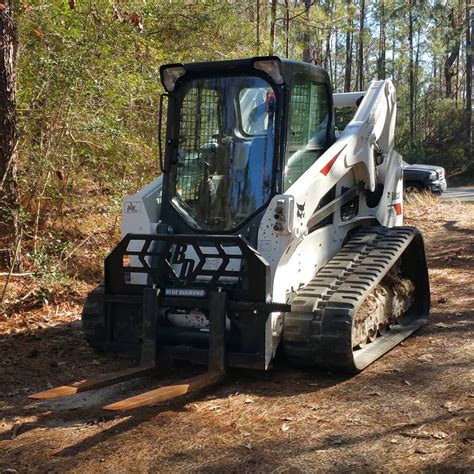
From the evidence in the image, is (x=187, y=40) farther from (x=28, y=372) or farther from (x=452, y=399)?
(x=452, y=399)

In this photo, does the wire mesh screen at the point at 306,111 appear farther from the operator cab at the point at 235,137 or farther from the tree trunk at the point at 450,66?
the tree trunk at the point at 450,66

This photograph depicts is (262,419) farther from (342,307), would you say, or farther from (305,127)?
(305,127)

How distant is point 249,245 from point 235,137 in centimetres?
115

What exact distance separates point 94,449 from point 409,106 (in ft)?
125

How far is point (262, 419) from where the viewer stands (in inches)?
181

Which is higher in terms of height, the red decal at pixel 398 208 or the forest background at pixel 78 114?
the forest background at pixel 78 114

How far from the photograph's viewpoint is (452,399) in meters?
4.78

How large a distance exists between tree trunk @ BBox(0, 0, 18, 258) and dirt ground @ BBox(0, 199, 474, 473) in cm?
209

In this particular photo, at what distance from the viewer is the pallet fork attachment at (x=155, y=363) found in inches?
183

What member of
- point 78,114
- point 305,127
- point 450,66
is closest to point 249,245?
point 305,127

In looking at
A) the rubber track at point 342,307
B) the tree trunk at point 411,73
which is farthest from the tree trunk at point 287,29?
the tree trunk at point 411,73

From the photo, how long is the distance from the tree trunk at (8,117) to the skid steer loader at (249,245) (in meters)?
2.54

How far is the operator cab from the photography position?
18.5ft

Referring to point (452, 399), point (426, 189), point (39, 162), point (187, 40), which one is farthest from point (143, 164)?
point (426, 189)
